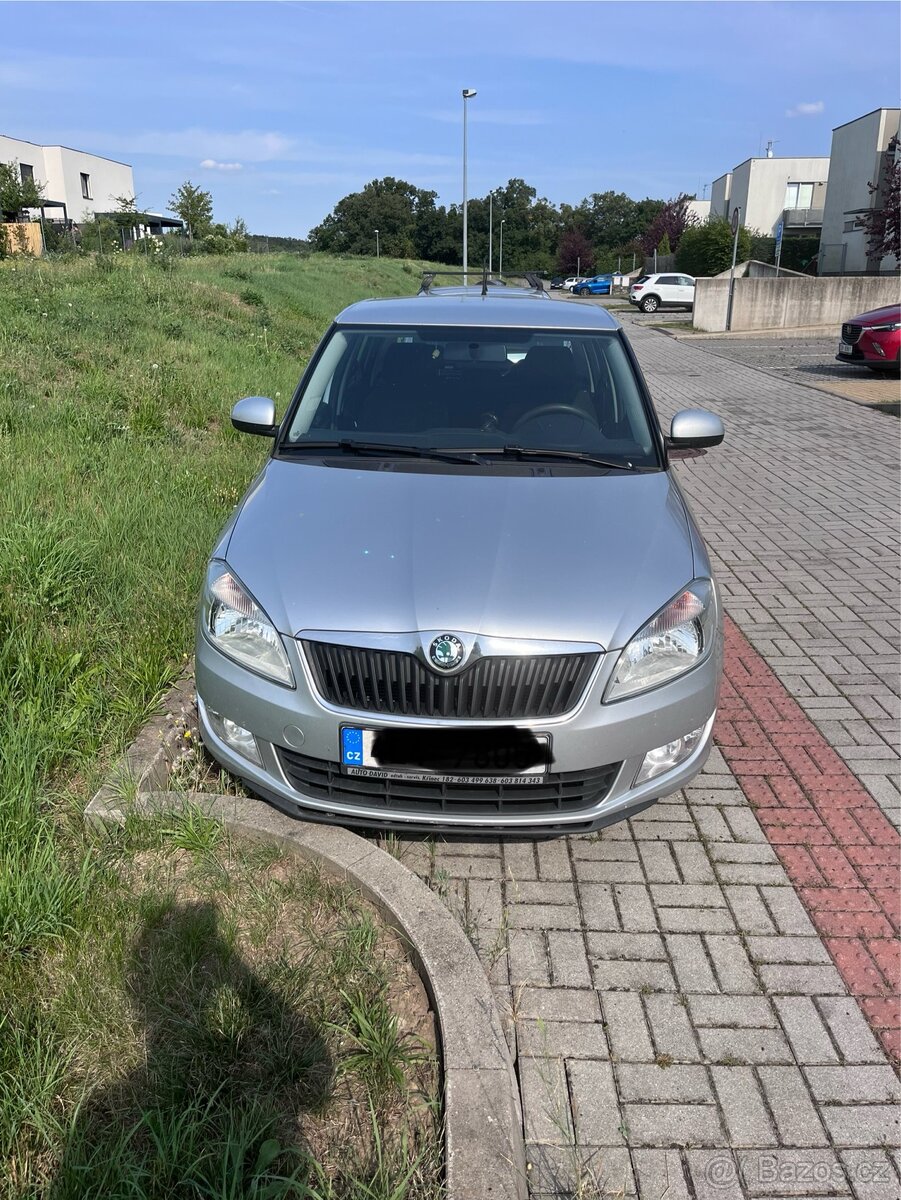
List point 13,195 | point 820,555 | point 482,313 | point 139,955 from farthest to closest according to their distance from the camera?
point 13,195 → point 820,555 → point 482,313 → point 139,955

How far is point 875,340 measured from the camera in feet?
52.7

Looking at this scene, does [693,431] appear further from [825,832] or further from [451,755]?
[451,755]

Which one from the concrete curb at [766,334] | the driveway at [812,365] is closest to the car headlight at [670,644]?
the driveway at [812,365]

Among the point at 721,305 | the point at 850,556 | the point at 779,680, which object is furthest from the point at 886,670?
the point at 721,305

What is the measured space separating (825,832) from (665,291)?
136 ft

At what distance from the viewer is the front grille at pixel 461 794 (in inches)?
112

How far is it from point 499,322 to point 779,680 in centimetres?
220

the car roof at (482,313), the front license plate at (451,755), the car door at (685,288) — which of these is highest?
the car roof at (482,313)

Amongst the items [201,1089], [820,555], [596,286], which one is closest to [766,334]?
[820,555]

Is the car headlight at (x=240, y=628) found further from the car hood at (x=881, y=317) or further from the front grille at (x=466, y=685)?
the car hood at (x=881, y=317)

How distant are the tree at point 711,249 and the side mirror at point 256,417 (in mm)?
48394

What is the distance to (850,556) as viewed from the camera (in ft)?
21.7

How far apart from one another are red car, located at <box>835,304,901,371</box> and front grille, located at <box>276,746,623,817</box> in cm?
1550

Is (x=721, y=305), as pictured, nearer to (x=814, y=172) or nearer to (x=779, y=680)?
(x=779, y=680)
